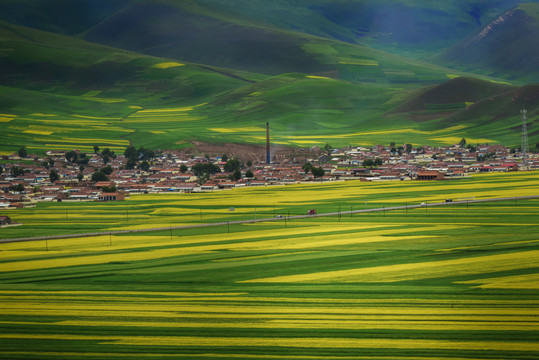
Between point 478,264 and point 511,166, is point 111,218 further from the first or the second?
point 511,166

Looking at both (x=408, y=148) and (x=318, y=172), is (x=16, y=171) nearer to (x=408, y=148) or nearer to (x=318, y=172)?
(x=318, y=172)

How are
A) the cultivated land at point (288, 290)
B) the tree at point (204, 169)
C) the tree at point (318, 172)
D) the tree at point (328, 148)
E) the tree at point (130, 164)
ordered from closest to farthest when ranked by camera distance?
the cultivated land at point (288, 290) < the tree at point (318, 172) < the tree at point (204, 169) < the tree at point (130, 164) < the tree at point (328, 148)

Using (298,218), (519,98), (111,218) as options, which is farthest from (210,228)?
(519,98)

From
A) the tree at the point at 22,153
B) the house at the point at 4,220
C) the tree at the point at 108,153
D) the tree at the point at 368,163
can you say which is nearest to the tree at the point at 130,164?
the tree at the point at 108,153

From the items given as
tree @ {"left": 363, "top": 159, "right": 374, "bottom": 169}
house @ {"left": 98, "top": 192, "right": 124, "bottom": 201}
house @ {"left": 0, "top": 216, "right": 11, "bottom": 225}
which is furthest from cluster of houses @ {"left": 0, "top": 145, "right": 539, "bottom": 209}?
house @ {"left": 0, "top": 216, "right": 11, "bottom": 225}

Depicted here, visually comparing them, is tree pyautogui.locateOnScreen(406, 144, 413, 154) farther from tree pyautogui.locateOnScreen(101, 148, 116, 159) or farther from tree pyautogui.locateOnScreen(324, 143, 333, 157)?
tree pyautogui.locateOnScreen(101, 148, 116, 159)

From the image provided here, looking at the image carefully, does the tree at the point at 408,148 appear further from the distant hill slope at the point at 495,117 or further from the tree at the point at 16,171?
the tree at the point at 16,171

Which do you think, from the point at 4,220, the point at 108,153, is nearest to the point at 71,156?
the point at 108,153
